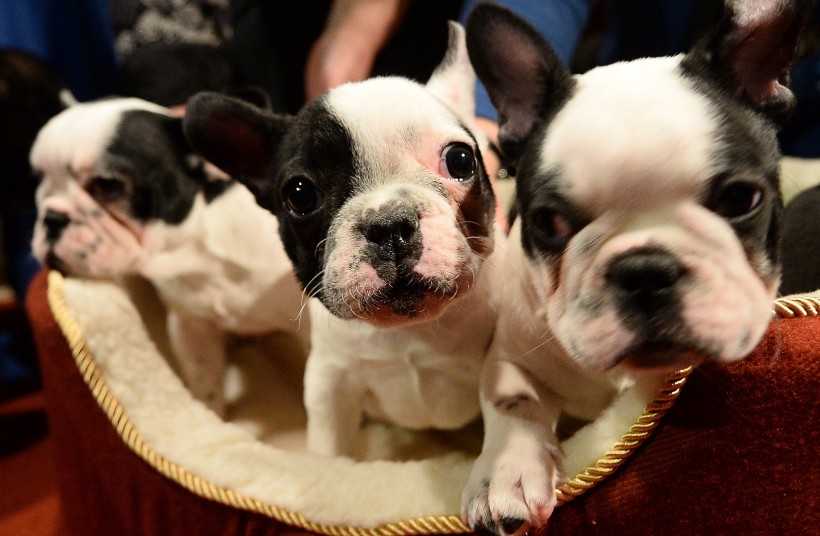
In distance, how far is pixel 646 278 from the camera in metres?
0.95

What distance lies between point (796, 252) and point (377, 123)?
3.84 feet

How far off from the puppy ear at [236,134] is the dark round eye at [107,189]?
42 centimetres

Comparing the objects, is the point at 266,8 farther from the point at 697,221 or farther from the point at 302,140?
the point at 697,221

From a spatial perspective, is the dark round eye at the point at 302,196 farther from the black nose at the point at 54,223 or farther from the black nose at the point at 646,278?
the black nose at the point at 54,223

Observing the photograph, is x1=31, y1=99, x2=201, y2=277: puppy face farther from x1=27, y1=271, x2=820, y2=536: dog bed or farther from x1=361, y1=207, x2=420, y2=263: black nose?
x1=361, y1=207, x2=420, y2=263: black nose

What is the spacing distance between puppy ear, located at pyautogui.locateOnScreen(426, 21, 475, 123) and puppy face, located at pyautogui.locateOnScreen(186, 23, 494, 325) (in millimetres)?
219

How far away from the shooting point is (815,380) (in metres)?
1.07

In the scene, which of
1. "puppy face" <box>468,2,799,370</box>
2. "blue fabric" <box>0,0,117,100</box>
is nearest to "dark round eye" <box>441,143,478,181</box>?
"puppy face" <box>468,2,799,370</box>

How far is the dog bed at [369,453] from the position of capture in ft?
3.68

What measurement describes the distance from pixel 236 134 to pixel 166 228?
55 cm

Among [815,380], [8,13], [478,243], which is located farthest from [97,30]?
[815,380]

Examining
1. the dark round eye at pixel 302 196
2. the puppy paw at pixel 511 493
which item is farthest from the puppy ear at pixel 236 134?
the puppy paw at pixel 511 493

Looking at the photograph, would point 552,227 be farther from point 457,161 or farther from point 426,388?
point 426,388

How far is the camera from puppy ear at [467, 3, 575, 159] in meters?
1.28
